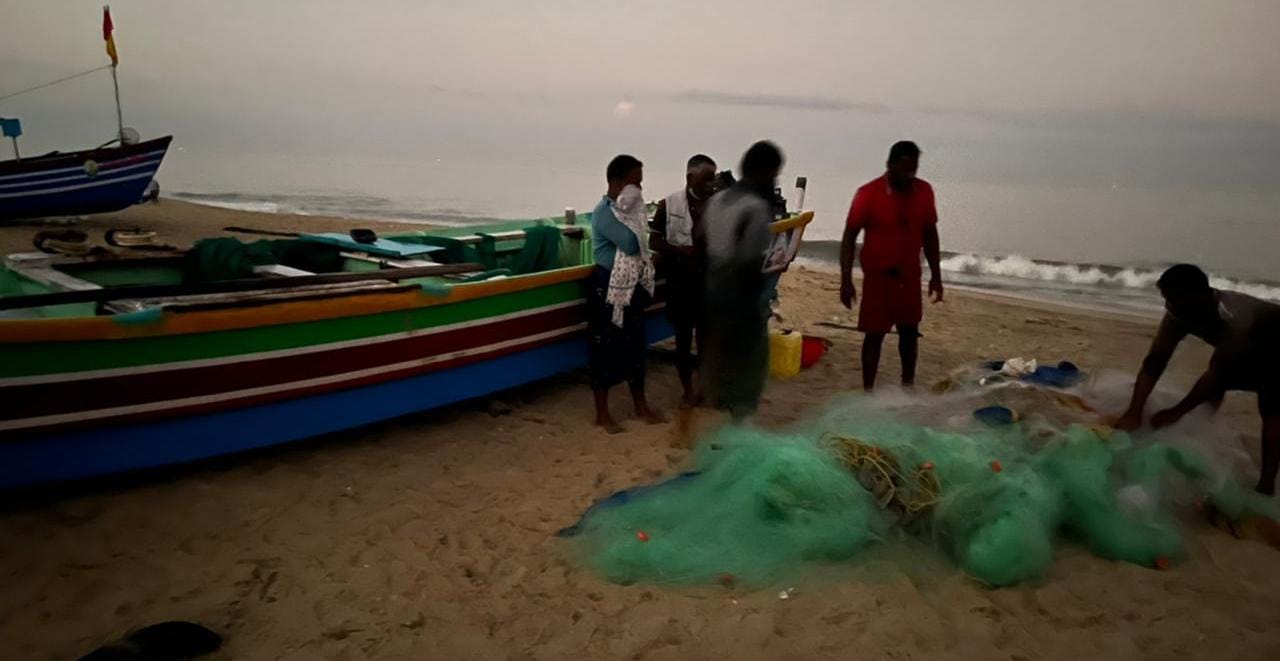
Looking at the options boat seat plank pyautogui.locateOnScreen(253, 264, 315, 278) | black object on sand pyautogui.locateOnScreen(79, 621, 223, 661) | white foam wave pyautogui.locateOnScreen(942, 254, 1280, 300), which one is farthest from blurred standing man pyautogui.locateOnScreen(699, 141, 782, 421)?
white foam wave pyautogui.locateOnScreen(942, 254, 1280, 300)

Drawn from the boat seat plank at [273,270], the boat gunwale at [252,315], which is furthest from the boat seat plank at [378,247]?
the boat gunwale at [252,315]

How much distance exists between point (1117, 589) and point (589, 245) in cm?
445

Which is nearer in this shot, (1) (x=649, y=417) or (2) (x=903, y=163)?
(2) (x=903, y=163)

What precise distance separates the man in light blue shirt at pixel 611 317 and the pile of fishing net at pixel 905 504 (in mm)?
1285

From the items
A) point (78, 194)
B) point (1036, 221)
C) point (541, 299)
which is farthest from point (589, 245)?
point (1036, 221)

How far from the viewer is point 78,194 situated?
15.1 meters

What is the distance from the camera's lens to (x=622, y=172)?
15.3 ft

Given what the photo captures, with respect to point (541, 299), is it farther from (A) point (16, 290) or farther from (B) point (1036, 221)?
(B) point (1036, 221)

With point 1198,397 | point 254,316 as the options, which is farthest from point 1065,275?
point 254,316

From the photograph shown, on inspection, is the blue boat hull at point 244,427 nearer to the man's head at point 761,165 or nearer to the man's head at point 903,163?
the man's head at point 761,165

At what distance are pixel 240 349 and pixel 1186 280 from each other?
473 centimetres

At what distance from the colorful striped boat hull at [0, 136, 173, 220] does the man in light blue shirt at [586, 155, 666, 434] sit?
14.6 metres

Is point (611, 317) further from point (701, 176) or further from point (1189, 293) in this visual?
point (1189, 293)

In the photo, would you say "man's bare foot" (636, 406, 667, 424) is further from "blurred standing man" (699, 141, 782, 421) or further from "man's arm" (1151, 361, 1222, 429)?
"man's arm" (1151, 361, 1222, 429)
